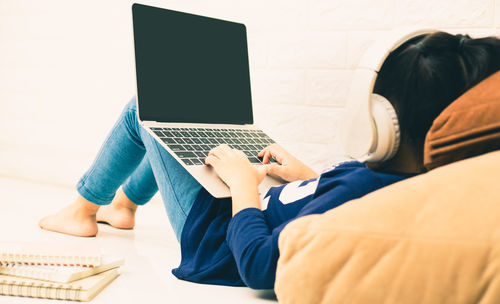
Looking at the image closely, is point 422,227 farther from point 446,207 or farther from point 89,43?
point 89,43

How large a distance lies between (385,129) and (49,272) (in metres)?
0.66

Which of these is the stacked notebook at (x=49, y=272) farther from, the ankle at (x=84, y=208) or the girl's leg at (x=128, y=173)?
the ankle at (x=84, y=208)

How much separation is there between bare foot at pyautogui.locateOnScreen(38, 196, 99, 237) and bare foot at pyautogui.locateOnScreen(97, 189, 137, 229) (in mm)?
138

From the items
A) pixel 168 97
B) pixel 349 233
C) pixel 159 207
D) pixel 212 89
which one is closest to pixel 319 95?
pixel 212 89

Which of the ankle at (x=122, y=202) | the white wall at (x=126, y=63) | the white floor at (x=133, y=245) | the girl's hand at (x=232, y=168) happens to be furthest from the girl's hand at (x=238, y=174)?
the ankle at (x=122, y=202)

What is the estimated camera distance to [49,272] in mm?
901

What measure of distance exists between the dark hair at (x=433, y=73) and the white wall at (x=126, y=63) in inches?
28.7

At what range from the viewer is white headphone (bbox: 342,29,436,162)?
0.67m

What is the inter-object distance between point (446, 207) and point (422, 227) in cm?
3

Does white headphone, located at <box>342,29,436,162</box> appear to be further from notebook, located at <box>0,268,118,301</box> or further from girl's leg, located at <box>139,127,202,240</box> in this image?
notebook, located at <box>0,268,118,301</box>

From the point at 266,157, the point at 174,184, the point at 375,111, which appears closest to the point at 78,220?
the point at 174,184

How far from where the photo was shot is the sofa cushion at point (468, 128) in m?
0.57

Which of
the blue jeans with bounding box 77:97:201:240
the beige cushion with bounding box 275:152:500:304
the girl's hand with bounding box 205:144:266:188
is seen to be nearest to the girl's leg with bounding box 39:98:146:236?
the blue jeans with bounding box 77:97:201:240

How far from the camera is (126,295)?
3.16 feet
